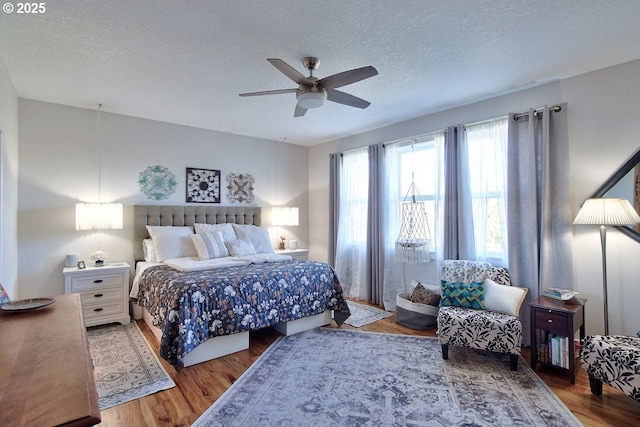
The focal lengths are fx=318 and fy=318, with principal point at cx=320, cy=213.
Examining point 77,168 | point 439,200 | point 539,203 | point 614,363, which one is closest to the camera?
point 614,363

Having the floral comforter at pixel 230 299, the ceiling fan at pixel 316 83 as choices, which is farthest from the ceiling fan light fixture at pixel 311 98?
the floral comforter at pixel 230 299

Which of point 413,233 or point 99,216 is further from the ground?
point 99,216

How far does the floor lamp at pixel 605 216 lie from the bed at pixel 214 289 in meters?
2.38

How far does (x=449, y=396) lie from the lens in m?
2.28

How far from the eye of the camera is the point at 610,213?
2559mm

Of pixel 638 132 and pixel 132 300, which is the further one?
pixel 132 300

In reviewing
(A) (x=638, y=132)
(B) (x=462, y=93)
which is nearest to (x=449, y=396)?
(A) (x=638, y=132)

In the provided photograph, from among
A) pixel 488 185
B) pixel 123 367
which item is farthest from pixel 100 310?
pixel 488 185

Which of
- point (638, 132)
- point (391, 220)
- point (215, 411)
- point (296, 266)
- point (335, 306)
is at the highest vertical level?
point (638, 132)

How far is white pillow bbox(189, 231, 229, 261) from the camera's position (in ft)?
12.8

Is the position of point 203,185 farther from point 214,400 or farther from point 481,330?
point 481,330

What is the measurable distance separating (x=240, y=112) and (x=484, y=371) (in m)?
3.80

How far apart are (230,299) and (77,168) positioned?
8.91 ft

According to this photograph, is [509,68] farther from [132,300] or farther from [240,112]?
[132,300]
